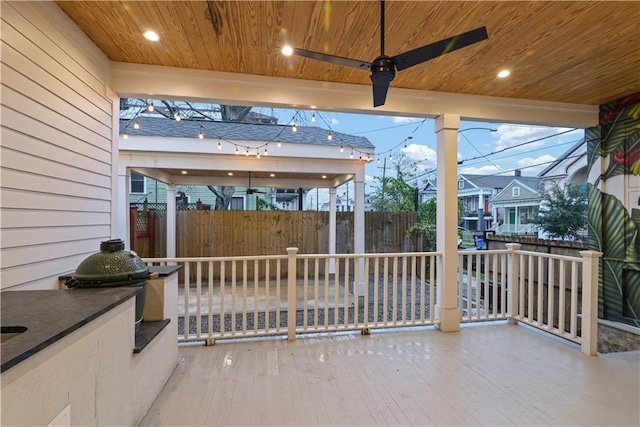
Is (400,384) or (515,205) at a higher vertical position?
(515,205)

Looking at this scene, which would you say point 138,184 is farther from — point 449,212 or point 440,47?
point 440,47

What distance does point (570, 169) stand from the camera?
7113 mm

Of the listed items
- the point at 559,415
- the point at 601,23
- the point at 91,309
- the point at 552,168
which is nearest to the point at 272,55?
the point at 91,309

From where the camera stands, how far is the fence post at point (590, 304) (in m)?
2.70

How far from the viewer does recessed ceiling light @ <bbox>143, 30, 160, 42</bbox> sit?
7.24ft

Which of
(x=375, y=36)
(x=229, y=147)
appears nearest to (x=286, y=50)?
(x=375, y=36)

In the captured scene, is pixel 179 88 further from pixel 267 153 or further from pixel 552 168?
pixel 552 168

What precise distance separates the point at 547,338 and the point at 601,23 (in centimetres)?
291

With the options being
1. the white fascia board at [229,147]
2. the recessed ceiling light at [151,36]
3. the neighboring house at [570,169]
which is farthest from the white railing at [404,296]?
the neighboring house at [570,169]

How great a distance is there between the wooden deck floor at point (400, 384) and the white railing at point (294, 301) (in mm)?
233

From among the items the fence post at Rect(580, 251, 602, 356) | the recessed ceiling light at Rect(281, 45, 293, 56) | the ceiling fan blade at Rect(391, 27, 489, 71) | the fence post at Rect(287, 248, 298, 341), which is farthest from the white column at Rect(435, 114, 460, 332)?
the recessed ceiling light at Rect(281, 45, 293, 56)

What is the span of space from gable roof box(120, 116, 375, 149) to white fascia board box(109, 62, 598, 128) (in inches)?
84.0

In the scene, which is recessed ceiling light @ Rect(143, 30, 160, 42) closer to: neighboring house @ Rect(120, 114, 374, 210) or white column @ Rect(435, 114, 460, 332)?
neighboring house @ Rect(120, 114, 374, 210)

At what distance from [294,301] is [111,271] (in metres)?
1.75
